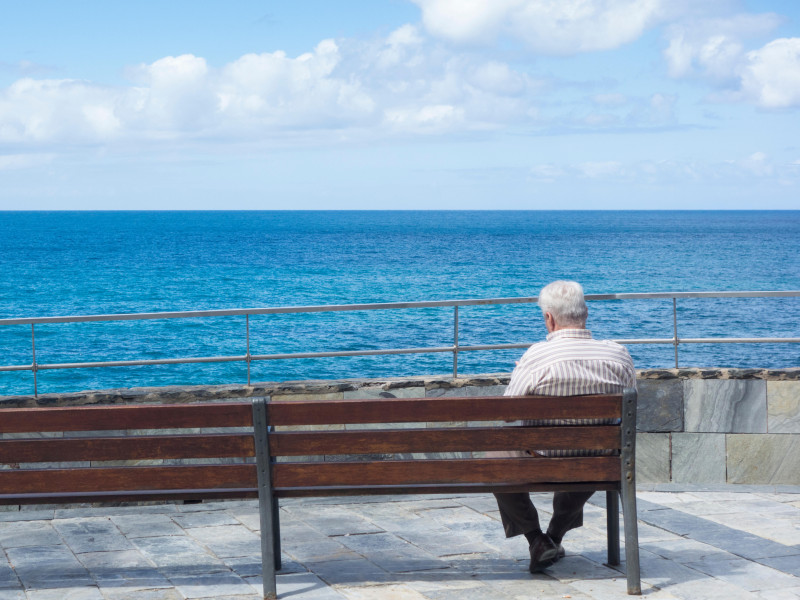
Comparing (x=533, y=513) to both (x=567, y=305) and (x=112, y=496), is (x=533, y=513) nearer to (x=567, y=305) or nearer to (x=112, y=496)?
(x=567, y=305)

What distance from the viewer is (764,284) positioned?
6391 centimetres

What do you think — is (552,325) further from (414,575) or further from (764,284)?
(764,284)

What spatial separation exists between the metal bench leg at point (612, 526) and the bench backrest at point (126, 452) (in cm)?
154

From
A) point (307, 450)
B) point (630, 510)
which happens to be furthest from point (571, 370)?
point (307, 450)

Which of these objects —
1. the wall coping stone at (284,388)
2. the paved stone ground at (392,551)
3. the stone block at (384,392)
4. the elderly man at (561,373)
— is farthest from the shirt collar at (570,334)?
the stone block at (384,392)

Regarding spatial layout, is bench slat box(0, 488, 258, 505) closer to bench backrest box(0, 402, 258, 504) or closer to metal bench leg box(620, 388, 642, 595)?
bench backrest box(0, 402, 258, 504)

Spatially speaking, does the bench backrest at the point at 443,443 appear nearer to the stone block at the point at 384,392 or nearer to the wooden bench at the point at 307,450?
the wooden bench at the point at 307,450

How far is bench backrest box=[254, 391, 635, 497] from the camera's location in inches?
147

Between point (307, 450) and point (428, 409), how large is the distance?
505mm

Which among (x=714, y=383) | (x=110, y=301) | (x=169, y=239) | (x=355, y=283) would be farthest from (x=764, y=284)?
(x=169, y=239)

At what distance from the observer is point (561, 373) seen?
392 centimetres

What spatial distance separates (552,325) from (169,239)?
116 metres

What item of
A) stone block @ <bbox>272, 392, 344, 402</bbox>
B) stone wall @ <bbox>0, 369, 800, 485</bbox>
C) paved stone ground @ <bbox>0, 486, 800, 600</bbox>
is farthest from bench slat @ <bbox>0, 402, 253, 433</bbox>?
stone wall @ <bbox>0, 369, 800, 485</bbox>

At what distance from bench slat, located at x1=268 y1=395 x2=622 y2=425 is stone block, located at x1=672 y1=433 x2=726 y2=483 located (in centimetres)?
336
